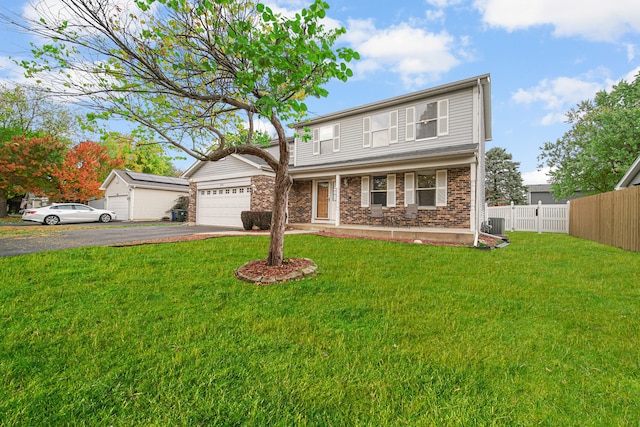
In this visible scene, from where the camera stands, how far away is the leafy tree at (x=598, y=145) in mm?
16094

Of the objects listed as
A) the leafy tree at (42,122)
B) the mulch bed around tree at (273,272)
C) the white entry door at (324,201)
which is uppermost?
the leafy tree at (42,122)

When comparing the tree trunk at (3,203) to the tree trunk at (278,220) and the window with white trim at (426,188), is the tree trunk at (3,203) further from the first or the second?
the window with white trim at (426,188)

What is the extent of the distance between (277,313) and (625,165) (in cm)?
2302

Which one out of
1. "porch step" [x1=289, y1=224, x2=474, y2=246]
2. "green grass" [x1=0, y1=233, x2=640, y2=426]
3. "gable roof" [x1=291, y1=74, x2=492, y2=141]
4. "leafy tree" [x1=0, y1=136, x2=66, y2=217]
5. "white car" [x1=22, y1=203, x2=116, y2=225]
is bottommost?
"green grass" [x1=0, y1=233, x2=640, y2=426]

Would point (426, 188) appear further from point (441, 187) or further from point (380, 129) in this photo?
point (380, 129)

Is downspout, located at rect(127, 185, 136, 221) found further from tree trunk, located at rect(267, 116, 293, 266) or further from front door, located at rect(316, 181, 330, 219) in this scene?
tree trunk, located at rect(267, 116, 293, 266)

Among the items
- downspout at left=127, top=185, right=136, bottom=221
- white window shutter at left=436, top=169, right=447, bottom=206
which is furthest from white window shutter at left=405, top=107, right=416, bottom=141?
downspout at left=127, top=185, right=136, bottom=221

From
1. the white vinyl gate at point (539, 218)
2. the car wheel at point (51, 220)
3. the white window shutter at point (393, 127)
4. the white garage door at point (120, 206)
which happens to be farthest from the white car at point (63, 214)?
the white vinyl gate at point (539, 218)

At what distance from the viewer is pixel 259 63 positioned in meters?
3.40

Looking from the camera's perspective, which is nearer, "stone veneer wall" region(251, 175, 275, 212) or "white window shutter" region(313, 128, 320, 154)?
"stone veneer wall" region(251, 175, 275, 212)

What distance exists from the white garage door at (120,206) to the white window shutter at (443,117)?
20.9m

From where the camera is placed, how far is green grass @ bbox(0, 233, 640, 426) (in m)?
1.70

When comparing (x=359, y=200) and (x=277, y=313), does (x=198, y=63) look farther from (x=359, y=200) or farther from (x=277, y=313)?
(x=359, y=200)

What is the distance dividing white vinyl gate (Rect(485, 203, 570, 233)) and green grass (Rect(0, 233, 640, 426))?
10860mm
